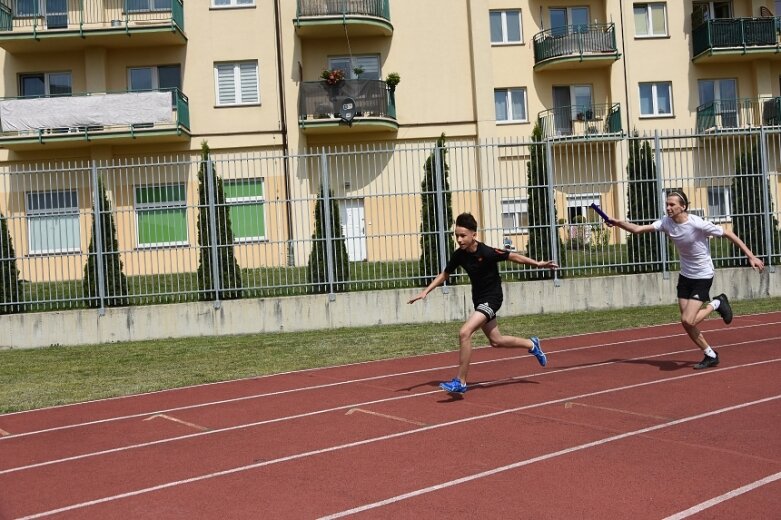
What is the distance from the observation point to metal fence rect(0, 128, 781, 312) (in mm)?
16094

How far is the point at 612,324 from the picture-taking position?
1517 cm

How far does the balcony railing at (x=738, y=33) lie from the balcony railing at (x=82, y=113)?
61.7ft

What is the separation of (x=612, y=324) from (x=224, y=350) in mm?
6431

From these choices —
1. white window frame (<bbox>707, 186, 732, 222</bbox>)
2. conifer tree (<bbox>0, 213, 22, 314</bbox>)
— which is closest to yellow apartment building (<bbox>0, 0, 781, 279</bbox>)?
white window frame (<bbox>707, 186, 732, 222</bbox>)

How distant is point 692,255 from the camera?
10.1m

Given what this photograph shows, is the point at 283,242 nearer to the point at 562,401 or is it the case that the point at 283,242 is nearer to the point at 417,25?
the point at 562,401

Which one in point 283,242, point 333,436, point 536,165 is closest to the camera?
point 333,436

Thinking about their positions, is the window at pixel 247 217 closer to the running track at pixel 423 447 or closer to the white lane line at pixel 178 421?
the running track at pixel 423 447

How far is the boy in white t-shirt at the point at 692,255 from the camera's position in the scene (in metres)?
9.86

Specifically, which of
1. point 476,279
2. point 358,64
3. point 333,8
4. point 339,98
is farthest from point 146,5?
point 476,279

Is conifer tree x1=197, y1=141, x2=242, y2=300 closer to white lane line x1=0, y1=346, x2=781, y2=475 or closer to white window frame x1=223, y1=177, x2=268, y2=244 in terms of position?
white window frame x1=223, y1=177, x2=268, y2=244

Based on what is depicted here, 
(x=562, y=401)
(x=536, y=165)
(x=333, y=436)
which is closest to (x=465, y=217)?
(x=562, y=401)

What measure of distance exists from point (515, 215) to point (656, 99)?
18.6 m

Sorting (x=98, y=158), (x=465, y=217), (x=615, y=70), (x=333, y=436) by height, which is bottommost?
(x=333, y=436)
